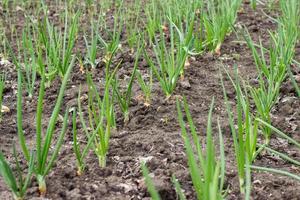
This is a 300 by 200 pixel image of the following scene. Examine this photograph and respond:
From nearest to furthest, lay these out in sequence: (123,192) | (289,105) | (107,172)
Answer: (123,192), (107,172), (289,105)

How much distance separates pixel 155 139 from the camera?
1775 millimetres

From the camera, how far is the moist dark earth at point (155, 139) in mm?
1471

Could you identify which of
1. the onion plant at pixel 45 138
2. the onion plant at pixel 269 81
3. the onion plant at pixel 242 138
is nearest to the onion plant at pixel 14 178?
the onion plant at pixel 45 138

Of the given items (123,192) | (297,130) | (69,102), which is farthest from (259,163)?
(69,102)

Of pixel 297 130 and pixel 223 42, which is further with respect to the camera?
pixel 223 42

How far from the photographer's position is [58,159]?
1664 mm

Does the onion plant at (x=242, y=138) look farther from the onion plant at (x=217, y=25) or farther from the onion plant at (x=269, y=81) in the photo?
the onion plant at (x=217, y=25)

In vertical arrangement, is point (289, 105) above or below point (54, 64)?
below

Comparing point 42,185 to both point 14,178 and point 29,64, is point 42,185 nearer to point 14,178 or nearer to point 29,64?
point 14,178

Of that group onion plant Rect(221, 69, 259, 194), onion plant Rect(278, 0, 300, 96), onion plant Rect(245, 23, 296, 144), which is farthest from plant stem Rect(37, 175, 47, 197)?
onion plant Rect(278, 0, 300, 96)

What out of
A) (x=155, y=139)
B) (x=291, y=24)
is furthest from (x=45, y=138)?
(x=291, y=24)

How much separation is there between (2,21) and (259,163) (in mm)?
2299

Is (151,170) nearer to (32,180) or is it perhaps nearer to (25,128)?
(32,180)

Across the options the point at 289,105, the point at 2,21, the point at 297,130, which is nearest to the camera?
the point at 297,130
